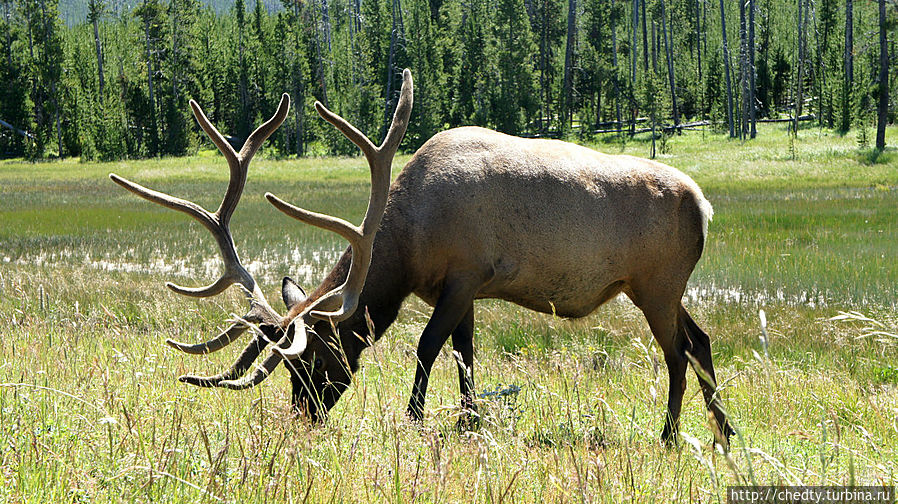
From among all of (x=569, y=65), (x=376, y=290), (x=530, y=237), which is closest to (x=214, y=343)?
(x=376, y=290)

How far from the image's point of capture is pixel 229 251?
17.2 ft

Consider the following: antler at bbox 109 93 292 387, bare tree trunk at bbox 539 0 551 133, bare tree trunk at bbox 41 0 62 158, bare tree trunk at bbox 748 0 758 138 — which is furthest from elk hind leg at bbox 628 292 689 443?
bare tree trunk at bbox 41 0 62 158

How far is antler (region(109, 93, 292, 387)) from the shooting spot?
15.5ft

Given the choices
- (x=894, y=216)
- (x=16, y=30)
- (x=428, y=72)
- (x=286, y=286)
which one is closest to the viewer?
(x=286, y=286)

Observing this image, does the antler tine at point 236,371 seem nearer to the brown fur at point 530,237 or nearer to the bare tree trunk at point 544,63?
the brown fur at point 530,237

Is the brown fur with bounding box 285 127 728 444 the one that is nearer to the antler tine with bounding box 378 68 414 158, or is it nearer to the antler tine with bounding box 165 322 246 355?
the antler tine with bounding box 165 322 246 355

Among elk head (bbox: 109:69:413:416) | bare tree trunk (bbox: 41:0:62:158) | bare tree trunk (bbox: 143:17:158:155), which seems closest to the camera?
elk head (bbox: 109:69:413:416)

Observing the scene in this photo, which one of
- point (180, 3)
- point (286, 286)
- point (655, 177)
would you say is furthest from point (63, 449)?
point (180, 3)

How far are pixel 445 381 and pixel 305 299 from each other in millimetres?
2019

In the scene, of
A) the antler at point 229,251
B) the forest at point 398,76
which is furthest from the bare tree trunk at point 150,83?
the antler at point 229,251

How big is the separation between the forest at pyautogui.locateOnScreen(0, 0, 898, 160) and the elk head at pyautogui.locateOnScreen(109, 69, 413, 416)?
54.3 meters

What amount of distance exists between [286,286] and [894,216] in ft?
68.0

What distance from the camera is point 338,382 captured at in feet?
16.2

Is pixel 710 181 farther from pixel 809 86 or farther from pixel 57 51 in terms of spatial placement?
pixel 57 51
